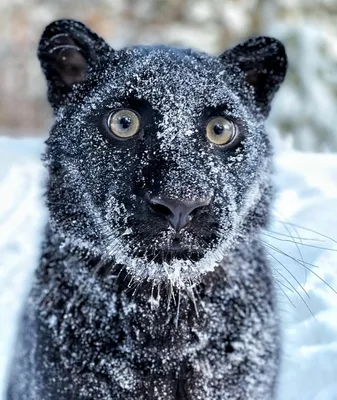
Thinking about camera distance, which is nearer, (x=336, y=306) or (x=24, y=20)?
(x=336, y=306)

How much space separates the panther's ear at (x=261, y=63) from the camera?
2.37 meters

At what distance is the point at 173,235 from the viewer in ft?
6.01

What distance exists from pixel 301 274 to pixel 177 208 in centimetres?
66

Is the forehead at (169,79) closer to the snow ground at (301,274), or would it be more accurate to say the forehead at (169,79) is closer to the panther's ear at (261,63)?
the panther's ear at (261,63)

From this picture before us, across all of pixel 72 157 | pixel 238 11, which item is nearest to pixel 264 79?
pixel 72 157

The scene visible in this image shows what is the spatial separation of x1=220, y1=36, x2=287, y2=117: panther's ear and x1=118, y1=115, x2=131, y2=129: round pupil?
51cm

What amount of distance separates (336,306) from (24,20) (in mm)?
13221

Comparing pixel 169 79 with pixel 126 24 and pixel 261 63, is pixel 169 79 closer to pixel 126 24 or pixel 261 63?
pixel 261 63

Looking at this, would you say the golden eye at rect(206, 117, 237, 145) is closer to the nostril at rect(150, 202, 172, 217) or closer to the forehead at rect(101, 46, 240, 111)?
the forehead at rect(101, 46, 240, 111)

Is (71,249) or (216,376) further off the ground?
(71,249)

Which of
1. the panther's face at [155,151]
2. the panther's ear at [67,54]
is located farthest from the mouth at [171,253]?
the panther's ear at [67,54]

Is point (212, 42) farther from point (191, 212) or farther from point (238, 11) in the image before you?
point (191, 212)

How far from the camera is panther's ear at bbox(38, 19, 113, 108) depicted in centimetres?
228

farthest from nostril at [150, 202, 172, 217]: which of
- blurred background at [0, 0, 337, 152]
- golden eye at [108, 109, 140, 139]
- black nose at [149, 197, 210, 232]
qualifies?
blurred background at [0, 0, 337, 152]
